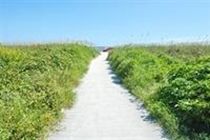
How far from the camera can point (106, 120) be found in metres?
11.3

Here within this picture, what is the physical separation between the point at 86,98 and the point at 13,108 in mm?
5788

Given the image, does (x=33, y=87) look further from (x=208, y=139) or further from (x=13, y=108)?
(x=208, y=139)

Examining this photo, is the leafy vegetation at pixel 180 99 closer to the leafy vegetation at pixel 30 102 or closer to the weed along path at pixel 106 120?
the weed along path at pixel 106 120

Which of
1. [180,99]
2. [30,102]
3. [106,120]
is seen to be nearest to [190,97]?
[180,99]

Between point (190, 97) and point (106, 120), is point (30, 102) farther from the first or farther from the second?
point (190, 97)

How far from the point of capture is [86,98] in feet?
49.2

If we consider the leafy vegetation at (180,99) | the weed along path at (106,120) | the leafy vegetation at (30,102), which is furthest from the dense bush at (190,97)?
the leafy vegetation at (30,102)

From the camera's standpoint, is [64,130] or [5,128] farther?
[64,130]

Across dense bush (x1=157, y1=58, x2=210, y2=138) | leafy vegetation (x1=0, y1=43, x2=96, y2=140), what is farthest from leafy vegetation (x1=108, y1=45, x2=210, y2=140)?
leafy vegetation (x1=0, y1=43, x2=96, y2=140)

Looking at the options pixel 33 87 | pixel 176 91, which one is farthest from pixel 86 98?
pixel 176 91

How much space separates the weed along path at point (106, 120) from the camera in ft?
32.0

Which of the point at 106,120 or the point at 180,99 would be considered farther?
the point at 106,120

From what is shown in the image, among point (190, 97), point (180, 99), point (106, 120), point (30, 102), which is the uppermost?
point (190, 97)

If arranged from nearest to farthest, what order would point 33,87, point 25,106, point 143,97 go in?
point 25,106
point 33,87
point 143,97
